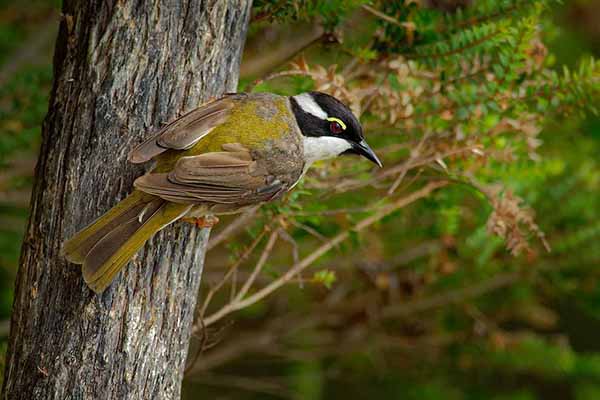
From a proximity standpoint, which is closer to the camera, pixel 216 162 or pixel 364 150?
pixel 216 162

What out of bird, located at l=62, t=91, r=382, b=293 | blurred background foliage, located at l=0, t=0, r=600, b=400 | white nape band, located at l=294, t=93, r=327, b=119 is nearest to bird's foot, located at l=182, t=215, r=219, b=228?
bird, located at l=62, t=91, r=382, b=293

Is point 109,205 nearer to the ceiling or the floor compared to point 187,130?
nearer to the floor

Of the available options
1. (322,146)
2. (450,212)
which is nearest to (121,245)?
(322,146)

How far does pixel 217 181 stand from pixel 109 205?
39cm

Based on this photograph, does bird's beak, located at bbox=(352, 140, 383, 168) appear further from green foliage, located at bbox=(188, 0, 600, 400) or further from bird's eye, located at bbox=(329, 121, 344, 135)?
green foliage, located at bbox=(188, 0, 600, 400)

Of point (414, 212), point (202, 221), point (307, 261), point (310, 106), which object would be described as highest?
point (310, 106)

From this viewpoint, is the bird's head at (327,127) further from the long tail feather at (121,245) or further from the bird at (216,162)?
the long tail feather at (121,245)

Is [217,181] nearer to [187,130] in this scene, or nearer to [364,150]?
[187,130]

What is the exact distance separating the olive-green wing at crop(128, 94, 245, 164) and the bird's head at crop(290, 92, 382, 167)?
369 mm

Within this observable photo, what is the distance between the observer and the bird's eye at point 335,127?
11.2 ft

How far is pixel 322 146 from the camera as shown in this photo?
3.49m

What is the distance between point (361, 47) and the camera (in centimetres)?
400

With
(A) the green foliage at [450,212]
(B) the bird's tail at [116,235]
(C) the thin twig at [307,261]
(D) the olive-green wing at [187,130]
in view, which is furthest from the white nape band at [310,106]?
(B) the bird's tail at [116,235]

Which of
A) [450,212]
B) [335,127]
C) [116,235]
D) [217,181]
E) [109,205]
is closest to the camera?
[116,235]
